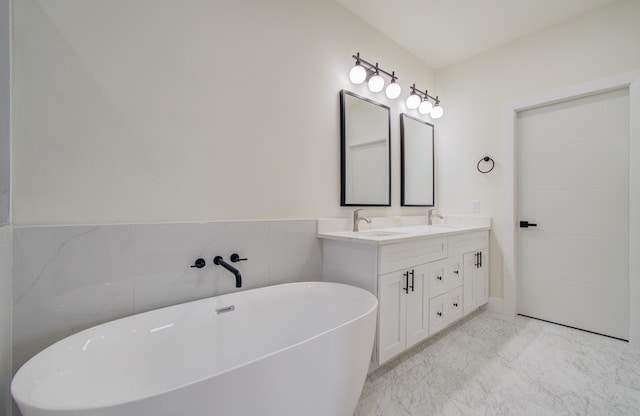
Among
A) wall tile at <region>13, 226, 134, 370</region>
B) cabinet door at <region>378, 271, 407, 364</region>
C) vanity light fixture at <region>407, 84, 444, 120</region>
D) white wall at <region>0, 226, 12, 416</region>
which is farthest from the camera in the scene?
vanity light fixture at <region>407, 84, 444, 120</region>

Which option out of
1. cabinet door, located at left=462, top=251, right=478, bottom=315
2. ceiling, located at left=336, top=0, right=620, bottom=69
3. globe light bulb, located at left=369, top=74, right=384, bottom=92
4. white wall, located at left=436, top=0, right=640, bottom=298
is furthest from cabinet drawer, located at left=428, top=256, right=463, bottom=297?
ceiling, located at left=336, top=0, right=620, bottom=69

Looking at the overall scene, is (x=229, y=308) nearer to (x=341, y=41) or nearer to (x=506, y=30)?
(x=341, y=41)

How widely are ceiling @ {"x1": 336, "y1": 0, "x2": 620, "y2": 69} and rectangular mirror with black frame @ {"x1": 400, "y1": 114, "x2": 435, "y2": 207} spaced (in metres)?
0.74

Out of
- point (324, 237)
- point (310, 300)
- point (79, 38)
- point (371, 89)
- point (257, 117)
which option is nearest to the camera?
point (79, 38)

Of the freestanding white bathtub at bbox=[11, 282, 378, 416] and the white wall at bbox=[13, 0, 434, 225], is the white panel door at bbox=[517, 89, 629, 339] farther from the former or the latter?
the freestanding white bathtub at bbox=[11, 282, 378, 416]

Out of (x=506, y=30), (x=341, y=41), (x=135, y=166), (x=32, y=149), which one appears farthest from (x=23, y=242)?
(x=506, y=30)

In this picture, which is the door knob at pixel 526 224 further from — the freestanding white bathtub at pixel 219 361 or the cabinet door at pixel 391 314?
the freestanding white bathtub at pixel 219 361

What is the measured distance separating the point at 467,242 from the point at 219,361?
81.0 inches

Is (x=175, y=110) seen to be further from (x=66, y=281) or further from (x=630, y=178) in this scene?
(x=630, y=178)

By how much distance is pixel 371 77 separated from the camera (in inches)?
83.9

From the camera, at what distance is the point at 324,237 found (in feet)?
5.74

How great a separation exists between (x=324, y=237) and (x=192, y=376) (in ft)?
3.35

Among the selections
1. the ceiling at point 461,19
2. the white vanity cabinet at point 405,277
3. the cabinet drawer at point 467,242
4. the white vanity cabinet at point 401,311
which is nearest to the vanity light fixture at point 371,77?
the ceiling at point 461,19

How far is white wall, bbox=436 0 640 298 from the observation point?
1956 millimetres
